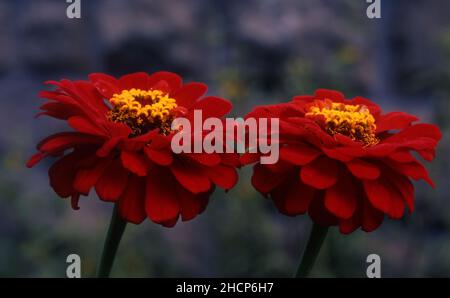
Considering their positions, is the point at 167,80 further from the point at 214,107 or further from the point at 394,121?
the point at 394,121

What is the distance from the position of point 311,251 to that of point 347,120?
4.7 inches

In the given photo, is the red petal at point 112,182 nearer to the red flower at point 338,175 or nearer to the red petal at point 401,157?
the red flower at point 338,175

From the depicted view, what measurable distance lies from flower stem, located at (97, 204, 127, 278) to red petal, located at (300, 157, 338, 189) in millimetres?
138

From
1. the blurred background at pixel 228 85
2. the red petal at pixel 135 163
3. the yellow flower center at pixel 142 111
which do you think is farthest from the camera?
the blurred background at pixel 228 85

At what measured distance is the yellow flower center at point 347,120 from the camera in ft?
2.00

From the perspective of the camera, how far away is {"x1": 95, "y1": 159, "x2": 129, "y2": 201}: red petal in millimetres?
501

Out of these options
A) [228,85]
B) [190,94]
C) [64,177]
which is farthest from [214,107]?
[228,85]

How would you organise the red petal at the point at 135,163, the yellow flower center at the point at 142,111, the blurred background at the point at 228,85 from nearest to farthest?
the red petal at the point at 135,163 < the yellow flower center at the point at 142,111 < the blurred background at the point at 228,85

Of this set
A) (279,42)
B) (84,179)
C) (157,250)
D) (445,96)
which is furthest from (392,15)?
(84,179)

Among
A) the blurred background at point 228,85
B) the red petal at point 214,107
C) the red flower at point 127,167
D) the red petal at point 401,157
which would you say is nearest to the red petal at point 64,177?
the red flower at point 127,167

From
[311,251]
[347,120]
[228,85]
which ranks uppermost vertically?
[228,85]

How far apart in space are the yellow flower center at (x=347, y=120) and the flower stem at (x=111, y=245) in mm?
172

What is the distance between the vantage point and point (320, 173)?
0.53 metres
